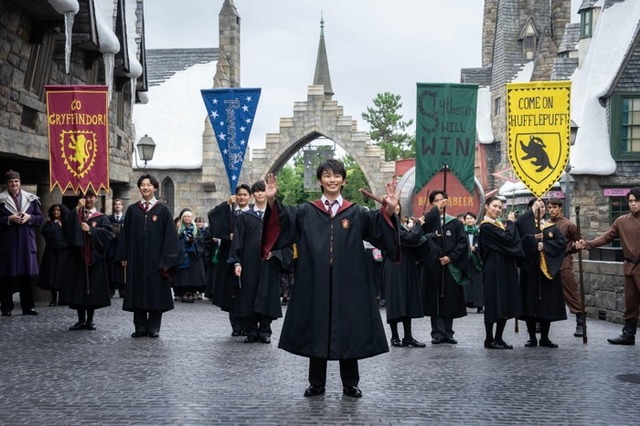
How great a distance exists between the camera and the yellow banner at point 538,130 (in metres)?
12.9

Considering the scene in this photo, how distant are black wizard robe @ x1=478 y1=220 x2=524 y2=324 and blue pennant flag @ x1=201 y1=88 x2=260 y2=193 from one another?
15.0ft

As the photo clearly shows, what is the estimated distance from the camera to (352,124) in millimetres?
51188

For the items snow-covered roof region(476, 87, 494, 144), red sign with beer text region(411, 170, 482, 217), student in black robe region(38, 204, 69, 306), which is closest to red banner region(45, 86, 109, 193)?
student in black robe region(38, 204, 69, 306)

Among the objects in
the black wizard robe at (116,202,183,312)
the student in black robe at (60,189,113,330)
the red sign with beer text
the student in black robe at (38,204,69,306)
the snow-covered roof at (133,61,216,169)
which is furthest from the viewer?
the snow-covered roof at (133,61,216,169)

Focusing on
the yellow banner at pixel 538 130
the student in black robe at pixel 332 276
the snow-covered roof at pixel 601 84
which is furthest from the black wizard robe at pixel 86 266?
the snow-covered roof at pixel 601 84

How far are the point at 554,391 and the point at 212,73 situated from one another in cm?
3462

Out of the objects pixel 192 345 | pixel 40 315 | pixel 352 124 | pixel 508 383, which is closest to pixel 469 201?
pixel 40 315

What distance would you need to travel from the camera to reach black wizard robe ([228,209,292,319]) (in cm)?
1154

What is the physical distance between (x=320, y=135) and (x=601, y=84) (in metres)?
26.5

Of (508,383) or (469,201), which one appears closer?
(508,383)

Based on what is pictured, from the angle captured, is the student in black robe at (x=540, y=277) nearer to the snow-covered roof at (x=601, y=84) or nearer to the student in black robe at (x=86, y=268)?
the student in black robe at (x=86, y=268)

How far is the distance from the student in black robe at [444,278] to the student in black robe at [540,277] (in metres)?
0.74

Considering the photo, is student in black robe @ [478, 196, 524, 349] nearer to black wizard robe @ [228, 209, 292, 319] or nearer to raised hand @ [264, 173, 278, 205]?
black wizard robe @ [228, 209, 292, 319]

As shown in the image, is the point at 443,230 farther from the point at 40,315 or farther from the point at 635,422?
the point at 40,315
